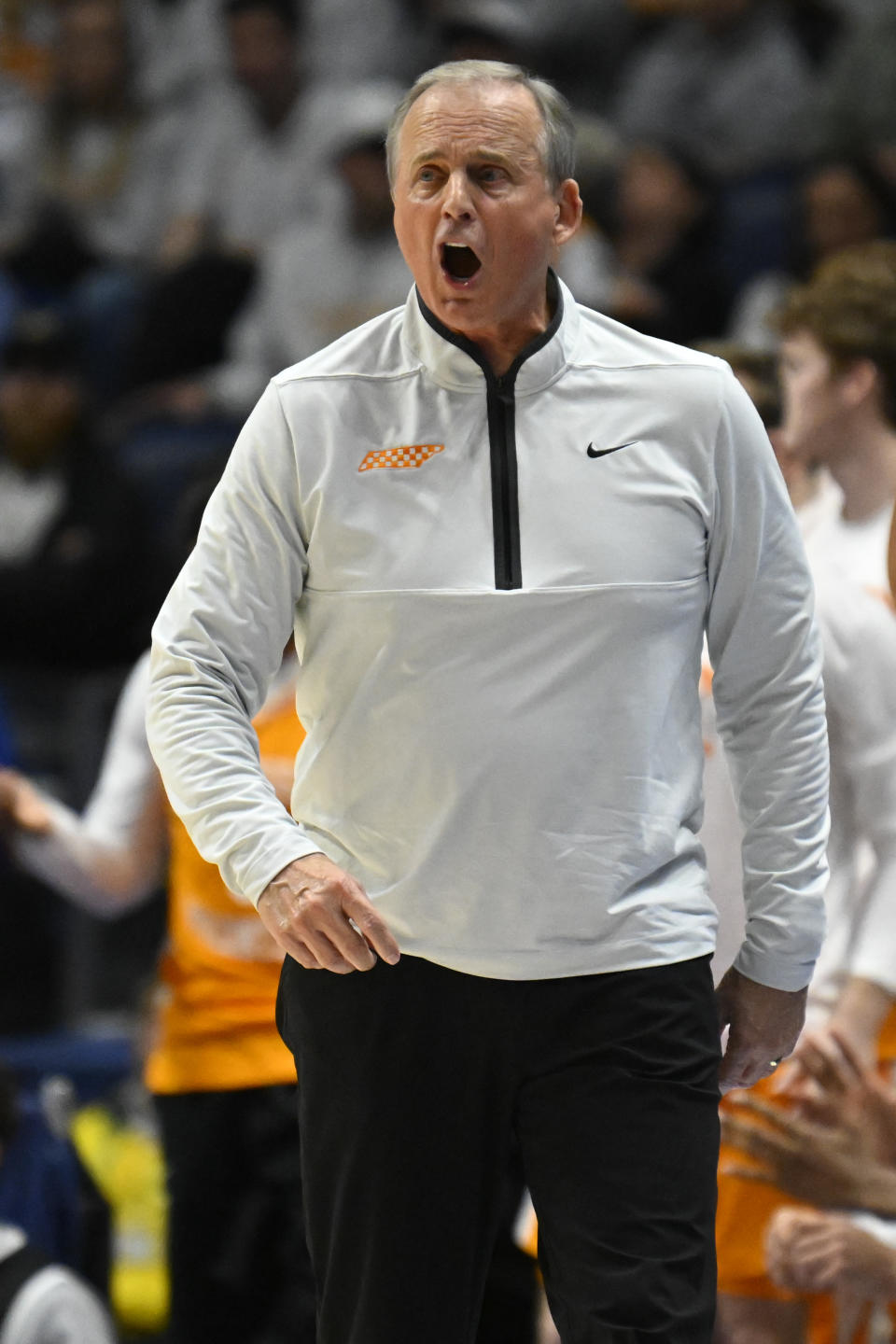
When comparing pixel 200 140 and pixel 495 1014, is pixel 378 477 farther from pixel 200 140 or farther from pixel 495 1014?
pixel 200 140

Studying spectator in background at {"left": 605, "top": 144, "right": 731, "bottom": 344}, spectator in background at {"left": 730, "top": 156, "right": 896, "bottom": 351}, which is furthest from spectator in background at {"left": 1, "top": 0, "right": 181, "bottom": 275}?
spectator in background at {"left": 730, "top": 156, "right": 896, "bottom": 351}

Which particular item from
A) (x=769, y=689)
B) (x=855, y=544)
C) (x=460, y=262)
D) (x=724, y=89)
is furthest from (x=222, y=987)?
(x=724, y=89)

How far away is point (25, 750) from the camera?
5.98m

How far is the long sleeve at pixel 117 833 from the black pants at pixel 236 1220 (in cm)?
44

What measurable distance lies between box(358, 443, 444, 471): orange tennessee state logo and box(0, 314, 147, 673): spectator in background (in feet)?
13.4

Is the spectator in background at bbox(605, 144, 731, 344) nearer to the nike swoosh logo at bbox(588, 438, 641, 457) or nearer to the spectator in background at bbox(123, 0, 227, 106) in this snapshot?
the spectator in background at bbox(123, 0, 227, 106)

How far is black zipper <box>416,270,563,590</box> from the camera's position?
2123 mm

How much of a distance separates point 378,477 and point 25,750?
3985 millimetres

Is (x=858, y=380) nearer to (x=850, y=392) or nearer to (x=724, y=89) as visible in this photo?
(x=850, y=392)

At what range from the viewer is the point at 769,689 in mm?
2258

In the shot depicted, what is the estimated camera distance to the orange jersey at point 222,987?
3572mm

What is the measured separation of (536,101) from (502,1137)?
3.56 feet

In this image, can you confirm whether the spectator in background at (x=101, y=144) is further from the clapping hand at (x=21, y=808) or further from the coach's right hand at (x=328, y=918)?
the coach's right hand at (x=328, y=918)

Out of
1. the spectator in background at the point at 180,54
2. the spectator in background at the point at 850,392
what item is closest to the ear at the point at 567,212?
the spectator in background at the point at 850,392
